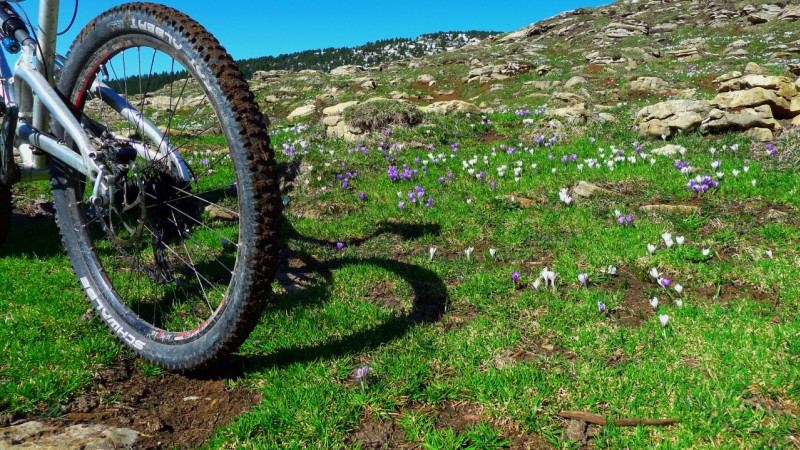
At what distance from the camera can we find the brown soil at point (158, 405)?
3.34m

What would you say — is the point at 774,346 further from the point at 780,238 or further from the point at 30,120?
the point at 30,120

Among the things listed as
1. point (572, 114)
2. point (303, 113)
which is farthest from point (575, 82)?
point (572, 114)

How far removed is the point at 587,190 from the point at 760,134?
5.28m

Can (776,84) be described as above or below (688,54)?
below

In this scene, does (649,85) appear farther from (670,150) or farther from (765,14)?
(765,14)

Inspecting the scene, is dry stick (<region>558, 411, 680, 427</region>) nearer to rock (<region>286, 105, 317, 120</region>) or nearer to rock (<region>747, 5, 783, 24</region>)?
rock (<region>286, 105, 317, 120</region>)

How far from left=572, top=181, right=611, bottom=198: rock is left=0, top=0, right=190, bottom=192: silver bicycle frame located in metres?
5.73

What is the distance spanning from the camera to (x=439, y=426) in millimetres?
3393

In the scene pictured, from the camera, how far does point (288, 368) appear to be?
157 inches

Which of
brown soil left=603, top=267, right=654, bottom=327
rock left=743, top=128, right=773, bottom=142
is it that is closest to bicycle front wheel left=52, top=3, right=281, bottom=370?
brown soil left=603, top=267, right=654, bottom=327

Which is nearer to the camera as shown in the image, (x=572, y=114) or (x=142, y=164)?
(x=142, y=164)

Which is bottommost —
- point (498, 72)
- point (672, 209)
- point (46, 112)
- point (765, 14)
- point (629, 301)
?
point (629, 301)

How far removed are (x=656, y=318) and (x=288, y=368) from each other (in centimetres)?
332

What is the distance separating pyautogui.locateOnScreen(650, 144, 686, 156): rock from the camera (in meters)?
9.19
